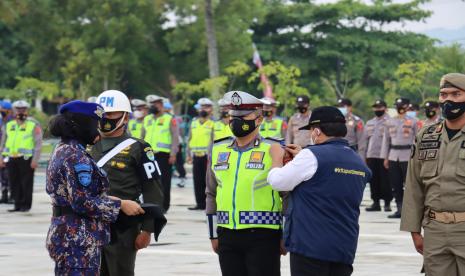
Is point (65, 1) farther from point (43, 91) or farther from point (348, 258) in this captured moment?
point (348, 258)

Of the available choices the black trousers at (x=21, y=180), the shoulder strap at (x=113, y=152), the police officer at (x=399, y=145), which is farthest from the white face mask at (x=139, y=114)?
the shoulder strap at (x=113, y=152)

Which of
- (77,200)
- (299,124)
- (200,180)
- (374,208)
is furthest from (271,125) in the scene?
(77,200)

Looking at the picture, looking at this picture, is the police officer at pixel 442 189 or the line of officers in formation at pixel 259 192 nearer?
the line of officers in formation at pixel 259 192

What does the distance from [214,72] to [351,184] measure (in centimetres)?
3118

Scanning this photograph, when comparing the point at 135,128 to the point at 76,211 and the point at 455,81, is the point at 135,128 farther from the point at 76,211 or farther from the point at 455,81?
the point at 76,211

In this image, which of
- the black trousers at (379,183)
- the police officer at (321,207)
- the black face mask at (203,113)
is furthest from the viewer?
the black face mask at (203,113)

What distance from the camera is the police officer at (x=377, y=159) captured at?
19.7 meters

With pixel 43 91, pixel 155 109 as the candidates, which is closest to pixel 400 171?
pixel 155 109

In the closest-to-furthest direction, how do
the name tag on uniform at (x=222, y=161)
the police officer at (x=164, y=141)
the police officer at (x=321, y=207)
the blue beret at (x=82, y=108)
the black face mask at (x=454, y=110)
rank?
the blue beret at (x=82, y=108) < the police officer at (x=321, y=207) < the black face mask at (x=454, y=110) < the name tag on uniform at (x=222, y=161) < the police officer at (x=164, y=141)

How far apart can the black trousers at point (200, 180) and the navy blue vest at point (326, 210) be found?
41.6 ft

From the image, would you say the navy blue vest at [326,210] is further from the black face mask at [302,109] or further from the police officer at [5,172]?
the police officer at [5,172]

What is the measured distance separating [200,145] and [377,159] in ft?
11.0

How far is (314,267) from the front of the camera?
7148mm

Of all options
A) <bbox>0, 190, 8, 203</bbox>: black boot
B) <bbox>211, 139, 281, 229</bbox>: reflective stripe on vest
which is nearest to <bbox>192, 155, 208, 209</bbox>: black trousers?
<bbox>0, 190, 8, 203</bbox>: black boot
